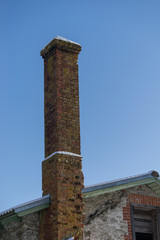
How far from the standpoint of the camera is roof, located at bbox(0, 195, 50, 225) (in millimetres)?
8695

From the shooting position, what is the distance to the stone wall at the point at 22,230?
8898 mm

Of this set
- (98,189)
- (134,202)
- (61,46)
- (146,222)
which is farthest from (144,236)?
Answer: (61,46)

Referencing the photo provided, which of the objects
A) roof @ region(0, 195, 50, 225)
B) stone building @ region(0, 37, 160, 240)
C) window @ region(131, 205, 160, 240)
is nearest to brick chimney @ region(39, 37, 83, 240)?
stone building @ region(0, 37, 160, 240)

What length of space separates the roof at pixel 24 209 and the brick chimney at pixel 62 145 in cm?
17

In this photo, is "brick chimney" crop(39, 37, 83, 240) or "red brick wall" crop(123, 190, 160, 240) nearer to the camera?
"brick chimney" crop(39, 37, 83, 240)

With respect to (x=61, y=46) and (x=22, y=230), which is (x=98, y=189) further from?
(x=61, y=46)

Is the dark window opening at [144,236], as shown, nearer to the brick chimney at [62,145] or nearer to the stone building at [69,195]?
the stone building at [69,195]

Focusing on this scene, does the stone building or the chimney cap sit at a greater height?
the chimney cap

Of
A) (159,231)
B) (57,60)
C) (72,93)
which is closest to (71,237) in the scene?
(159,231)

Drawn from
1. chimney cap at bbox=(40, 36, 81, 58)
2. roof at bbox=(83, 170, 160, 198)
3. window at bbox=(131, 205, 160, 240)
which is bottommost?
window at bbox=(131, 205, 160, 240)

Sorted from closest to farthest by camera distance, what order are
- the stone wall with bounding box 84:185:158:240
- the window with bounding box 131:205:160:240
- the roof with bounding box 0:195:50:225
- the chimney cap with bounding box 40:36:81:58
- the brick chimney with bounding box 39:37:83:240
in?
the roof with bounding box 0:195:50:225 → the brick chimney with bounding box 39:37:83:240 → the stone wall with bounding box 84:185:158:240 → the window with bounding box 131:205:160:240 → the chimney cap with bounding box 40:36:81:58

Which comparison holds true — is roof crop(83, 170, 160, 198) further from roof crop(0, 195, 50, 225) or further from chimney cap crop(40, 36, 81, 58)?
chimney cap crop(40, 36, 81, 58)

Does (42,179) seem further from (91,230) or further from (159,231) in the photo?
(159,231)

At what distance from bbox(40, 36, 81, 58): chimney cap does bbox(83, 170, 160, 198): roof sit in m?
3.42
